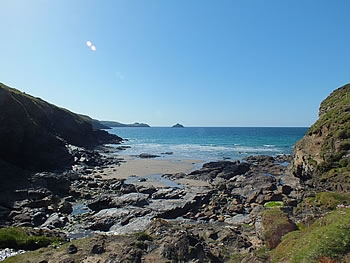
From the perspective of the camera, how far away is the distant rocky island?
9.16 m

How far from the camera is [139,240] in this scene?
407 inches

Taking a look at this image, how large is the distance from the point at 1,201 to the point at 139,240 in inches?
728

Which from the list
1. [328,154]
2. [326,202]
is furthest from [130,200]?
[328,154]

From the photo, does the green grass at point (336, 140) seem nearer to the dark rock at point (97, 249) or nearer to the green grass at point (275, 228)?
the green grass at point (275, 228)

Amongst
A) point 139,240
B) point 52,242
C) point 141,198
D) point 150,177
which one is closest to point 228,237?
point 139,240

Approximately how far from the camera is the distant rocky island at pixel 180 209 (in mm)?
9156

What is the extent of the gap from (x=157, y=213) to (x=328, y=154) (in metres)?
15.8

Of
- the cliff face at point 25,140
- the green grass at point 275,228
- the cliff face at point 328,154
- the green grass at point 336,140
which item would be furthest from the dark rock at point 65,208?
the green grass at point 336,140

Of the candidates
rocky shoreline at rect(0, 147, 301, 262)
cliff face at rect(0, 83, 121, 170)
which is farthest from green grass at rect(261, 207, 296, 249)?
cliff face at rect(0, 83, 121, 170)

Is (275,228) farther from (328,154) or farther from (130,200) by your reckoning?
(130,200)

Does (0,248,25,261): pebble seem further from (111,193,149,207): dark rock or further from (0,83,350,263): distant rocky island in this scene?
(111,193,149,207): dark rock

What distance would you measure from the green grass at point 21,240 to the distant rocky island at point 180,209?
5 centimetres

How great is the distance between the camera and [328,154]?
66.1ft

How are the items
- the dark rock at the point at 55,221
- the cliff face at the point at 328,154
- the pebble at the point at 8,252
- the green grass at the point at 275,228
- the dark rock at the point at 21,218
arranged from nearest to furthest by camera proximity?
the green grass at the point at 275,228 → the pebble at the point at 8,252 → the cliff face at the point at 328,154 → the dark rock at the point at 55,221 → the dark rock at the point at 21,218
